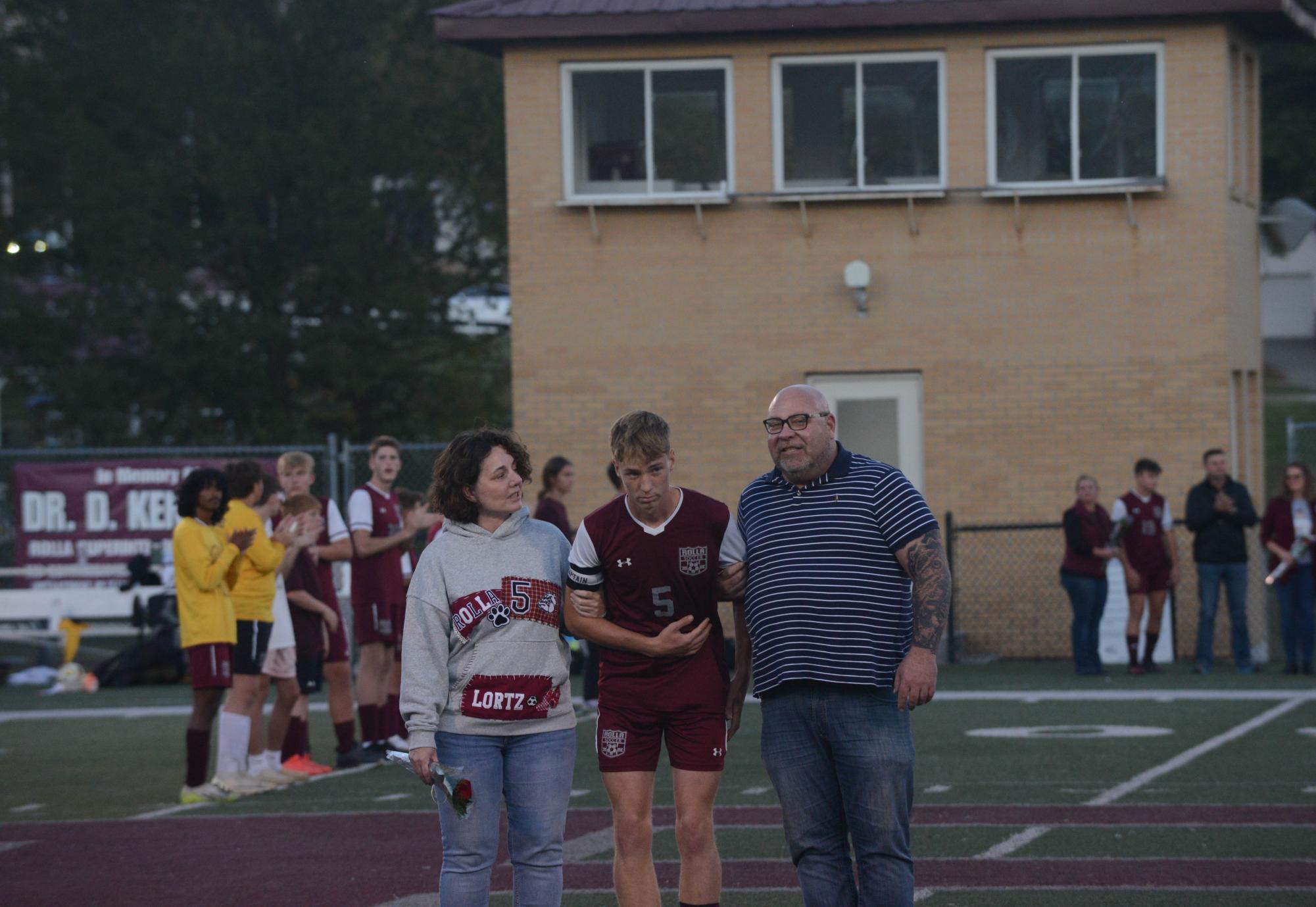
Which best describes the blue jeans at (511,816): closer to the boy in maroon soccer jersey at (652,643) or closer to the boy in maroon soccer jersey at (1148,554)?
the boy in maroon soccer jersey at (652,643)

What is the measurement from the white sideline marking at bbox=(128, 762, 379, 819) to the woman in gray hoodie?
Answer: 17.1ft

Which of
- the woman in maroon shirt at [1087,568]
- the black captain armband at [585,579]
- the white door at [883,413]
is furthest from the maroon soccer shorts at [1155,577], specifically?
the black captain armband at [585,579]

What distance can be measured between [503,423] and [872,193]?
1684 cm

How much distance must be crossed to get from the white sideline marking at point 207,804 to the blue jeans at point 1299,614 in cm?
960

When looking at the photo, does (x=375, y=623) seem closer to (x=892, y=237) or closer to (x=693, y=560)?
(x=693, y=560)

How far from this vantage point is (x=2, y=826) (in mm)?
10586

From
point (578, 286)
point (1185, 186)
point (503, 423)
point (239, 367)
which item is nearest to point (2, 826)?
point (578, 286)

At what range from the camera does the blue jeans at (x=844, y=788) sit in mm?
6176

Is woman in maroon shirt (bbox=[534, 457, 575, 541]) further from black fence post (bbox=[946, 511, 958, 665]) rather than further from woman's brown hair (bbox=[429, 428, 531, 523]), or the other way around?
woman's brown hair (bbox=[429, 428, 531, 523])

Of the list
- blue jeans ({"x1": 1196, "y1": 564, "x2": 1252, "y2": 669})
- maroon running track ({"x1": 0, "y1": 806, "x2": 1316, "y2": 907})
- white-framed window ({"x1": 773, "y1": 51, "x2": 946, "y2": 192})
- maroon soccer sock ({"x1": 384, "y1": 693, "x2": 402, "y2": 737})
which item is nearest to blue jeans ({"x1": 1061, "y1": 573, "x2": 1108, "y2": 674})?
blue jeans ({"x1": 1196, "y1": 564, "x2": 1252, "y2": 669})

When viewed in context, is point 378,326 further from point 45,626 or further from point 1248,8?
point 1248,8

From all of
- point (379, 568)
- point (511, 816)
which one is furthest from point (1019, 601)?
point (511, 816)

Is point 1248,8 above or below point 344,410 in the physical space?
above

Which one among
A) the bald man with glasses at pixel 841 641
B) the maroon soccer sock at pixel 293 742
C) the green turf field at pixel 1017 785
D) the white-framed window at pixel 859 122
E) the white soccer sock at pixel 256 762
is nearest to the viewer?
the bald man with glasses at pixel 841 641
